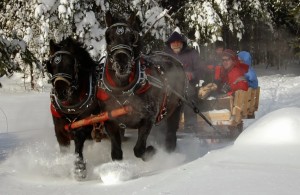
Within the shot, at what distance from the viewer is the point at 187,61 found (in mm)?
8516

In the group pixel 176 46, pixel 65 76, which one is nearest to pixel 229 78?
pixel 176 46

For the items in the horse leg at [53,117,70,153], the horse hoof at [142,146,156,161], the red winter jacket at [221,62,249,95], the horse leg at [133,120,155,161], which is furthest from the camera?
the red winter jacket at [221,62,249,95]

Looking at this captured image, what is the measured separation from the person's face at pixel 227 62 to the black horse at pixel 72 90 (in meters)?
3.20

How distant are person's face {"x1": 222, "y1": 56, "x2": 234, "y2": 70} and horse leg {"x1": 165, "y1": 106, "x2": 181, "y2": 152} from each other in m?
1.63

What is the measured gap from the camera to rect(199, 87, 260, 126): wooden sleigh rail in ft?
25.0

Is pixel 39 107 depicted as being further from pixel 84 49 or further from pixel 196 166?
pixel 196 166

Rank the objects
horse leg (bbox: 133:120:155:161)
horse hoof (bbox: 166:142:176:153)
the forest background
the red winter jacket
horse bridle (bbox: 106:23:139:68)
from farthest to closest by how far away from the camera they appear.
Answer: the forest background < the red winter jacket < horse hoof (bbox: 166:142:176:153) < horse leg (bbox: 133:120:155:161) < horse bridle (bbox: 106:23:139:68)

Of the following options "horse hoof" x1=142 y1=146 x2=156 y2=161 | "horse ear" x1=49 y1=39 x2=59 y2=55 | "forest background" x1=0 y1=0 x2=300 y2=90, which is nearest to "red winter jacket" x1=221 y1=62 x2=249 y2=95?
"horse hoof" x1=142 y1=146 x2=156 y2=161

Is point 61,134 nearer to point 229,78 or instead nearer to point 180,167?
point 180,167

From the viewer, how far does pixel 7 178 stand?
17.9 feet

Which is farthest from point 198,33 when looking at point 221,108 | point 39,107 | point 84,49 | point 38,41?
point 84,49

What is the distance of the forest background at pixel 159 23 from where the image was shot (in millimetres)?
17219

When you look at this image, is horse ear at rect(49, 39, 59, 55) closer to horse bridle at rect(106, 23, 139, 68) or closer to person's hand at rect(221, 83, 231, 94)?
horse bridle at rect(106, 23, 139, 68)

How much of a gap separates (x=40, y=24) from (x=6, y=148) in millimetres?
10316
